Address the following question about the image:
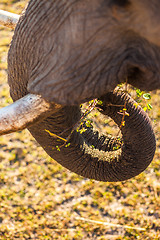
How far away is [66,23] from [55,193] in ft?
7.50

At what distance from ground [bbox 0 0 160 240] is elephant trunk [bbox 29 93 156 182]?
131 centimetres

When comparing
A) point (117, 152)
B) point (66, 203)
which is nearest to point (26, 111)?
point (117, 152)

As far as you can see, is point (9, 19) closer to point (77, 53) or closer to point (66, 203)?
point (77, 53)

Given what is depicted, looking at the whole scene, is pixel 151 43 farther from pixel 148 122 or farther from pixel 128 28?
pixel 148 122

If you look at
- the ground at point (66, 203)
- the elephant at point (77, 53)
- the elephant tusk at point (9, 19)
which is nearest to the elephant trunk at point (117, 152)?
the elephant at point (77, 53)

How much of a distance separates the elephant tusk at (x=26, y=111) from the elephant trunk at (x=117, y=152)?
31cm

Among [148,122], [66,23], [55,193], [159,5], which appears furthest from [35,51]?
[55,193]

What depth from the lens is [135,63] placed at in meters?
0.85

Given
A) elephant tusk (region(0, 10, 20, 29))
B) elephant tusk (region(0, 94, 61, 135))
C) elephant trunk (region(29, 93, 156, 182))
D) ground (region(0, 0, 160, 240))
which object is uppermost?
elephant tusk (region(0, 10, 20, 29))

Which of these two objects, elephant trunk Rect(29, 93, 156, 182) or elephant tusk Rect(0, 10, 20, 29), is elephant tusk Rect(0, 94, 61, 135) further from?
elephant tusk Rect(0, 10, 20, 29)

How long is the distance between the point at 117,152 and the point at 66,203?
141 cm

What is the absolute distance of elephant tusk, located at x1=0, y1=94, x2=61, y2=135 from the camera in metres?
1.00

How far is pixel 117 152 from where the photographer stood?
1.62m

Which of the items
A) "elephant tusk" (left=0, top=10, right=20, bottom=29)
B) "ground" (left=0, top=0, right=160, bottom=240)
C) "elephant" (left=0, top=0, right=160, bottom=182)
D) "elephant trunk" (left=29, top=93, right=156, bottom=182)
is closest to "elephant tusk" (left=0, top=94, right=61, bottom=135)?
"elephant" (left=0, top=0, right=160, bottom=182)
